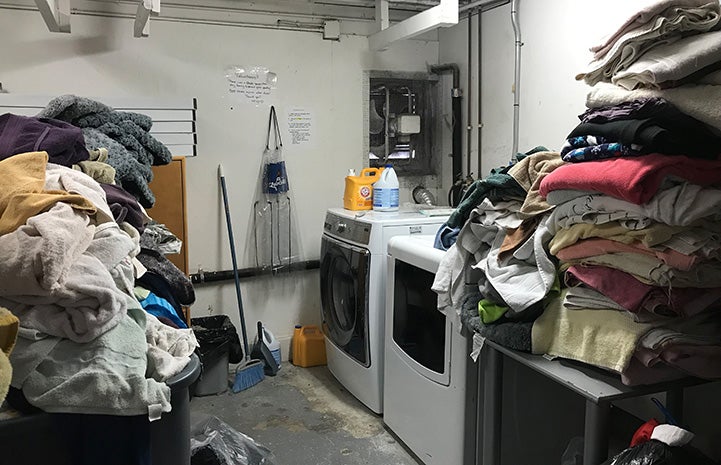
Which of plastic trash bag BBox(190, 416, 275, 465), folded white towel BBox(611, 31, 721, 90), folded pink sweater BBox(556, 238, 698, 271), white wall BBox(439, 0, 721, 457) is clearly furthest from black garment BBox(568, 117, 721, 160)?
plastic trash bag BBox(190, 416, 275, 465)

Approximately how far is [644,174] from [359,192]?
7.10 ft

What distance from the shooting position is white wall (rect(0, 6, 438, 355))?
3182 millimetres

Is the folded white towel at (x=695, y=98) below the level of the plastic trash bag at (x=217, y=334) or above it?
above

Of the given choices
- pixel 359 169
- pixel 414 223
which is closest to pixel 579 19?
pixel 414 223

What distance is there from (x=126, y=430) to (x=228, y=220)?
269cm

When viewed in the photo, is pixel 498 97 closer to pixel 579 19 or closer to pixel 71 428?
pixel 579 19

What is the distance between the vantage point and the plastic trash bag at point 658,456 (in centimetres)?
134

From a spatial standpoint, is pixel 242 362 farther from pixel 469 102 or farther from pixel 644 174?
pixel 644 174

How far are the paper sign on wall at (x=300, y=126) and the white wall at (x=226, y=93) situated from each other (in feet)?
0.13

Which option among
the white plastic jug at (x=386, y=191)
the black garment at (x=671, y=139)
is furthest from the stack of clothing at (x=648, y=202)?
the white plastic jug at (x=386, y=191)

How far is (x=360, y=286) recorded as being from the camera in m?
3.04

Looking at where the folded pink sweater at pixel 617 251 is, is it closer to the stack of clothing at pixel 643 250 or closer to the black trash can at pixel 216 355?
the stack of clothing at pixel 643 250

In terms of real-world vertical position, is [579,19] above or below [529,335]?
above

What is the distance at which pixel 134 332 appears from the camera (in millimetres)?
984
